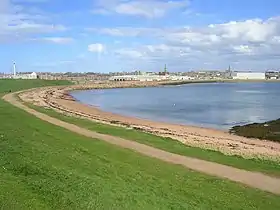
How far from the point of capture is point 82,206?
383 inches

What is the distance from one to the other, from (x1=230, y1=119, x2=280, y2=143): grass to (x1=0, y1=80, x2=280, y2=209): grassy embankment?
23240 mm

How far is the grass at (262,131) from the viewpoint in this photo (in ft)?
127

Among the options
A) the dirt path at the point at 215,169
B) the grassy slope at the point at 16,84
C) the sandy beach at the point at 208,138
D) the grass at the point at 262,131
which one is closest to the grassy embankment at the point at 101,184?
the dirt path at the point at 215,169

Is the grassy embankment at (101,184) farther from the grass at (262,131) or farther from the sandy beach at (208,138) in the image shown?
the grass at (262,131)

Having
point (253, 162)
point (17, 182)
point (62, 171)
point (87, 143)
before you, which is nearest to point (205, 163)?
point (253, 162)

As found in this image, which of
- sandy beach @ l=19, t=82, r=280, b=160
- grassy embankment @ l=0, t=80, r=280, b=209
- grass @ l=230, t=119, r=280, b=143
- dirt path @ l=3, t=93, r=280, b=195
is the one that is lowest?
grass @ l=230, t=119, r=280, b=143

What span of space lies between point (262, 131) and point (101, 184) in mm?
32859

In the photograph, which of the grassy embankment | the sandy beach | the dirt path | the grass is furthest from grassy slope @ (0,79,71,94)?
the grassy embankment

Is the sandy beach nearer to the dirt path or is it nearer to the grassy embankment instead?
the dirt path

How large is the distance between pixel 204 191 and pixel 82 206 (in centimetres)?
477

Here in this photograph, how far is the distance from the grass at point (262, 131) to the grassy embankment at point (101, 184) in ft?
76.2

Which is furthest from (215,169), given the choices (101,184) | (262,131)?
(262,131)

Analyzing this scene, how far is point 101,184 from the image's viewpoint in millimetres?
11797

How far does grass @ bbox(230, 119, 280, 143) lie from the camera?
1529 inches
